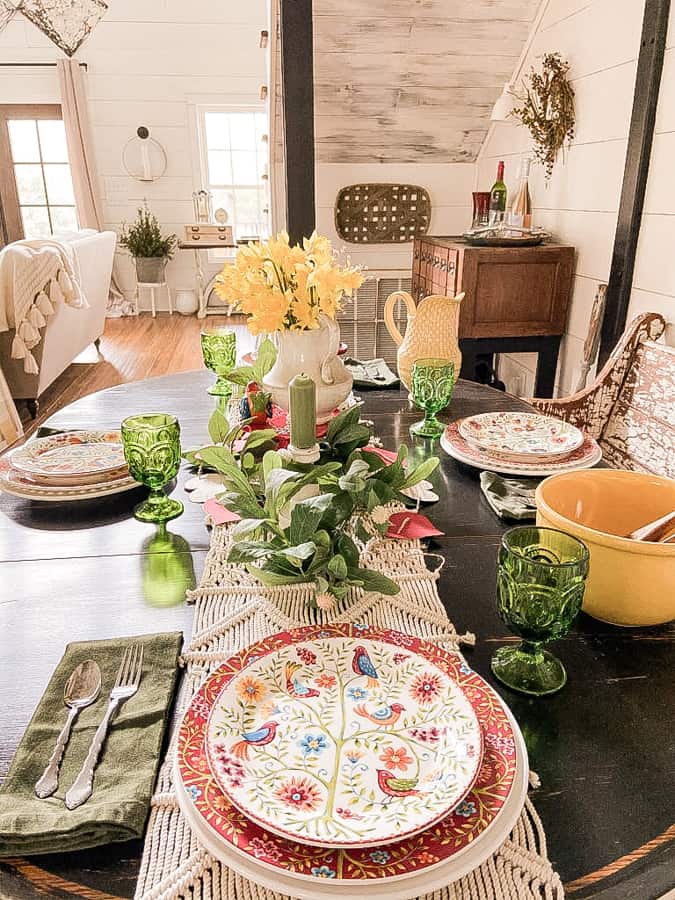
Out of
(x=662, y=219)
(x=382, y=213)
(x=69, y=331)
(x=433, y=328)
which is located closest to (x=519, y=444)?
(x=433, y=328)

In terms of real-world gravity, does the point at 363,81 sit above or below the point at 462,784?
above

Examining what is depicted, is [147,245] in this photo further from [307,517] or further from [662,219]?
[307,517]

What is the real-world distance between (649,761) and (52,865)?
481 millimetres

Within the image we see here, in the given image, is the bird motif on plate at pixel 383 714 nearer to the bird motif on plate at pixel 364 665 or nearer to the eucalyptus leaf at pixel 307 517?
the bird motif on plate at pixel 364 665

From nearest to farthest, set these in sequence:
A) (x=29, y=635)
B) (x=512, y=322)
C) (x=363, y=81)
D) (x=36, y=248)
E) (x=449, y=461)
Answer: (x=29, y=635)
(x=449, y=461)
(x=512, y=322)
(x=363, y=81)
(x=36, y=248)

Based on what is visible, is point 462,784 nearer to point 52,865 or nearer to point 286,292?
point 52,865

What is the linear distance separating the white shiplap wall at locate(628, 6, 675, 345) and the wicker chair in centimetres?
18

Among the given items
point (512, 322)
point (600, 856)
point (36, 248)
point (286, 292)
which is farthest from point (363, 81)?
point (600, 856)

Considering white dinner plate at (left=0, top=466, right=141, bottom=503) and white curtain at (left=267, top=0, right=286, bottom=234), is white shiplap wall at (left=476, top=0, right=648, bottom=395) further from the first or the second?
white dinner plate at (left=0, top=466, right=141, bottom=503)

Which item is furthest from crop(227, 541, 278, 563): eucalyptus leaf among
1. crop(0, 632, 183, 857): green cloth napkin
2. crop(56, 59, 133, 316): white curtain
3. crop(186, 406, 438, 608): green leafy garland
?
crop(56, 59, 133, 316): white curtain

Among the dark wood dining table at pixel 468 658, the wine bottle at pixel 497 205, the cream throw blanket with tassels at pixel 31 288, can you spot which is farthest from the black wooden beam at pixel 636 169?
the cream throw blanket with tassels at pixel 31 288

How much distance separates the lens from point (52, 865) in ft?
1.61

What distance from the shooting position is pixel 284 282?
1.03 meters

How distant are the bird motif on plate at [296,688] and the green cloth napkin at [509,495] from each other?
1.53 ft
